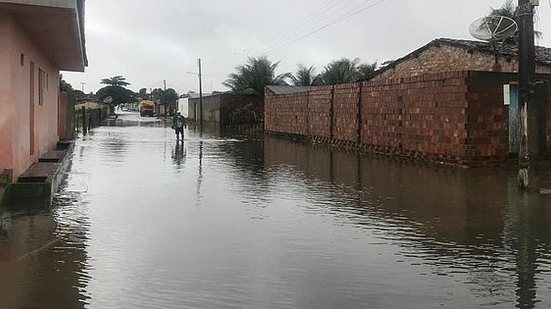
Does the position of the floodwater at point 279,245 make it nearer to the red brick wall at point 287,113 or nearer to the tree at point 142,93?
the red brick wall at point 287,113

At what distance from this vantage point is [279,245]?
24.0 feet

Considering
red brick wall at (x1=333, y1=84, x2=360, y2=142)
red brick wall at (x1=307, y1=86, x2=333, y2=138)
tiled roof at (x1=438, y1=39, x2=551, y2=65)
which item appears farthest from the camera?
red brick wall at (x1=307, y1=86, x2=333, y2=138)

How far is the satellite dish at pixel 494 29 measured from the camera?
44.7 feet

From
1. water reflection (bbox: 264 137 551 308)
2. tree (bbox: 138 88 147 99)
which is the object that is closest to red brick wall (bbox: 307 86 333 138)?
water reflection (bbox: 264 137 551 308)

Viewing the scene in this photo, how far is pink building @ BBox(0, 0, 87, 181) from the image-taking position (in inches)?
395

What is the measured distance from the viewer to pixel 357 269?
625 centimetres

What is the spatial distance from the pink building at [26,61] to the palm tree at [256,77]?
4031 centimetres

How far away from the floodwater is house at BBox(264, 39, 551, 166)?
119 inches

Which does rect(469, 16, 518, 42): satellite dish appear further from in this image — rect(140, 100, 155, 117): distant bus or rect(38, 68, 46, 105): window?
rect(140, 100, 155, 117): distant bus

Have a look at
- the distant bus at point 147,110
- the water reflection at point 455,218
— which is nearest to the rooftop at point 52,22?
the water reflection at point 455,218

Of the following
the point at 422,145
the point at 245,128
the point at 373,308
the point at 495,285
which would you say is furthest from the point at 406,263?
the point at 245,128

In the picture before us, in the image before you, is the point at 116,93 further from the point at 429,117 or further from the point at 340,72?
the point at 429,117

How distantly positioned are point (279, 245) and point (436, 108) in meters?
11.5

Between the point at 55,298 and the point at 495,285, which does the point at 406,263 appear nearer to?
the point at 495,285
